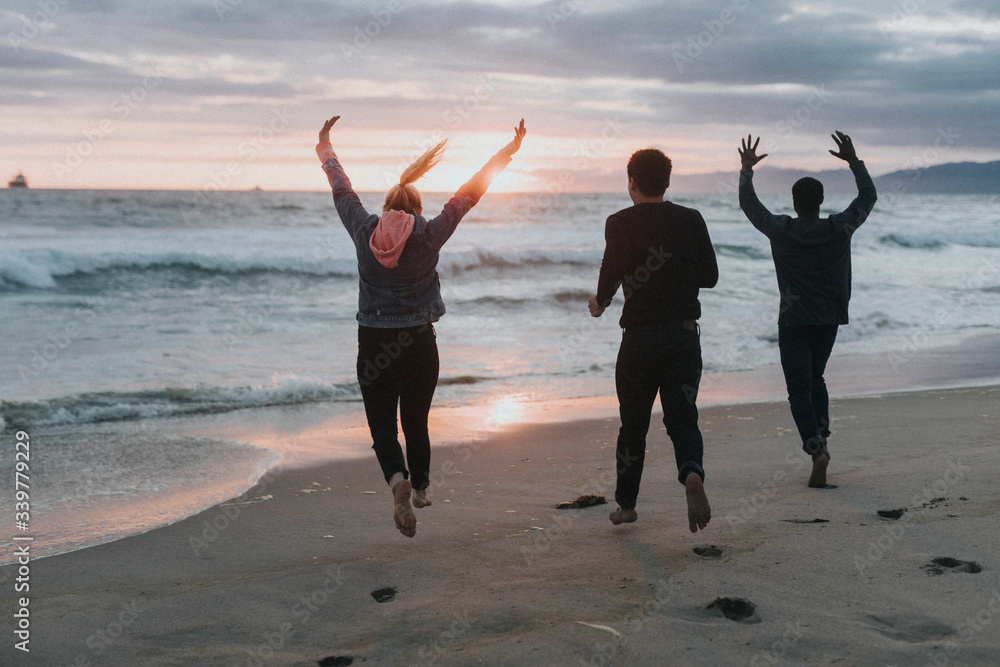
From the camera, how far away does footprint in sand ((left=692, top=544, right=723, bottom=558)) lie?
148 inches

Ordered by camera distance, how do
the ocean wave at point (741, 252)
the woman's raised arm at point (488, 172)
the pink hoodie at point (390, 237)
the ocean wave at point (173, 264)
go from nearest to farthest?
1. the pink hoodie at point (390, 237)
2. the woman's raised arm at point (488, 172)
3. the ocean wave at point (173, 264)
4. the ocean wave at point (741, 252)

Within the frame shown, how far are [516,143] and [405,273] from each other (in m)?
0.83

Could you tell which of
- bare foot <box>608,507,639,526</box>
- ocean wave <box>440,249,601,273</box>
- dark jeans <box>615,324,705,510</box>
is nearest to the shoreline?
bare foot <box>608,507,639,526</box>

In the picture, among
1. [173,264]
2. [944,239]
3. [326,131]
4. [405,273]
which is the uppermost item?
[326,131]

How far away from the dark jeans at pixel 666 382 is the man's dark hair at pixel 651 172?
616mm

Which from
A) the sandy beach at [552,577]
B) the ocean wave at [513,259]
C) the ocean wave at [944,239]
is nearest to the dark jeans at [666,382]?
the sandy beach at [552,577]

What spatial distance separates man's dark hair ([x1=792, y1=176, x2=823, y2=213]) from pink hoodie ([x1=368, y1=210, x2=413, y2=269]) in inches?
90.5

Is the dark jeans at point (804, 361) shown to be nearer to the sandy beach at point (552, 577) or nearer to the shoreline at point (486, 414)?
the sandy beach at point (552, 577)

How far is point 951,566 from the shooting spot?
3.46 m

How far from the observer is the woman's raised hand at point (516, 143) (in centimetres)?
405

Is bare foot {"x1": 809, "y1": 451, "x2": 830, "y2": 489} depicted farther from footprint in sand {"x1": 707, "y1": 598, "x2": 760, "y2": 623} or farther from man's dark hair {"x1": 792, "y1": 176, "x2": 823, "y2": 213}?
footprint in sand {"x1": 707, "y1": 598, "x2": 760, "y2": 623}

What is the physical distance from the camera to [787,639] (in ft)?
9.53

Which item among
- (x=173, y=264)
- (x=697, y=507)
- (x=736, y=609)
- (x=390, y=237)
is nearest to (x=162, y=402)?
(x=390, y=237)

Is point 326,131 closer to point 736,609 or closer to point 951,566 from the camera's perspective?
point 736,609
